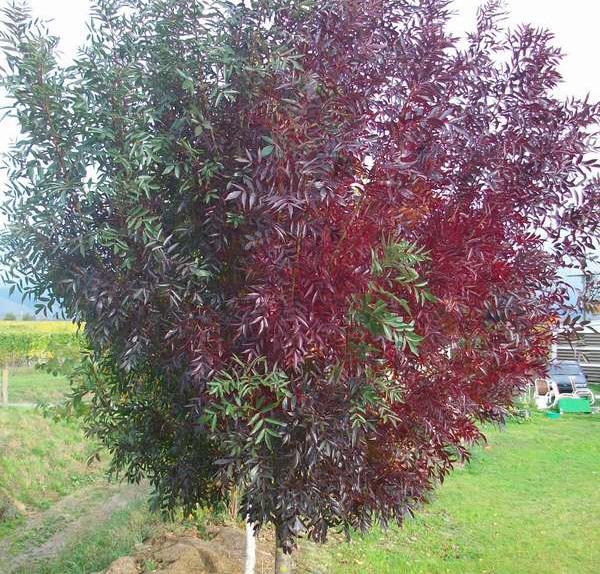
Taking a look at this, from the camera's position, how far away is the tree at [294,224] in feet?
8.00

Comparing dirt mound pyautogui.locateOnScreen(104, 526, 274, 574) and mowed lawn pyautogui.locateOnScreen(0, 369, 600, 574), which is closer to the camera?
dirt mound pyautogui.locateOnScreen(104, 526, 274, 574)

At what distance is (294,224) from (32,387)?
1609cm

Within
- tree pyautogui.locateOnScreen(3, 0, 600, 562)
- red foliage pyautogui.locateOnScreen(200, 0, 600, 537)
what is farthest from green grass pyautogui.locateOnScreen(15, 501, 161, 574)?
red foliage pyautogui.locateOnScreen(200, 0, 600, 537)

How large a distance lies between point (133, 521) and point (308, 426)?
5.02m

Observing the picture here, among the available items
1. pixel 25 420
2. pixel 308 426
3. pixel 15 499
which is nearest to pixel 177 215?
pixel 308 426

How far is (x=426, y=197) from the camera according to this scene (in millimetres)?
2744

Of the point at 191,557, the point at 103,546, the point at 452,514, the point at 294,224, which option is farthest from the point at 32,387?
the point at 294,224

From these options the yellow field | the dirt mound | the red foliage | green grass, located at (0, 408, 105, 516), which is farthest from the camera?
the yellow field

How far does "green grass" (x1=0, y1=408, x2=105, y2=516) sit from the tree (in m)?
6.28

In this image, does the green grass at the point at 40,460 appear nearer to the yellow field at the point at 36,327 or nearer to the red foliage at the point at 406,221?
the red foliage at the point at 406,221

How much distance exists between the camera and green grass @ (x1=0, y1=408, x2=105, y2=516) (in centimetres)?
902

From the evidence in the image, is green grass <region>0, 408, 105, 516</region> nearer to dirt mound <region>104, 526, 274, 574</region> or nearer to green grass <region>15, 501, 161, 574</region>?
green grass <region>15, 501, 161, 574</region>

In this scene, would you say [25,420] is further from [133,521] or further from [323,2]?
A: [323,2]

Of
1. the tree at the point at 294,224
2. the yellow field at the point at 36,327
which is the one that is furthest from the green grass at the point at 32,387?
the tree at the point at 294,224
